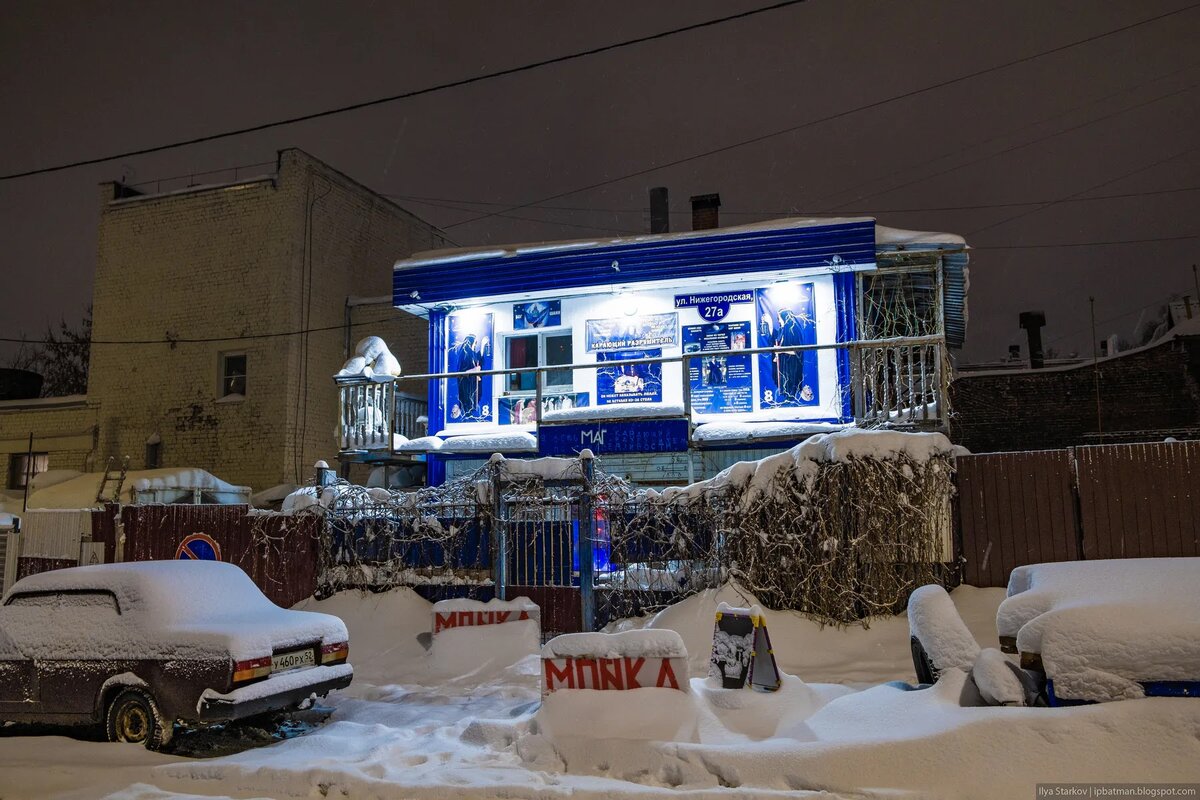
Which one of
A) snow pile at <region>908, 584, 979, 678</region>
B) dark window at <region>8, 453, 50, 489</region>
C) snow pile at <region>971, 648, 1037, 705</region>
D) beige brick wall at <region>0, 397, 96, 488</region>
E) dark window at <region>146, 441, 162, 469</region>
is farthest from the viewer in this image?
dark window at <region>8, 453, 50, 489</region>

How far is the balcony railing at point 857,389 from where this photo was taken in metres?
12.6

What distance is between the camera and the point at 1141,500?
9.50 meters

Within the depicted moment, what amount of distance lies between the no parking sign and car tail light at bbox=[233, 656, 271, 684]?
634 cm

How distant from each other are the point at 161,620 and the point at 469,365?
986 cm

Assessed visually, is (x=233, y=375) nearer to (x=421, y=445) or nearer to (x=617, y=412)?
(x=421, y=445)

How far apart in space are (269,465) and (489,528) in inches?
422

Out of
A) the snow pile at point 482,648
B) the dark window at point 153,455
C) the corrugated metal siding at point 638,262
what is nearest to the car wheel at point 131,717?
the snow pile at point 482,648

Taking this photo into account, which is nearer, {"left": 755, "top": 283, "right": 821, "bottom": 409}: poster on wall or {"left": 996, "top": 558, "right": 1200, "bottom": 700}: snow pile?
{"left": 996, "top": 558, "right": 1200, "bottom": 700}: snow pile

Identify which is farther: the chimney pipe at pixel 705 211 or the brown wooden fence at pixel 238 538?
the chimney pipe at pixel 705 211

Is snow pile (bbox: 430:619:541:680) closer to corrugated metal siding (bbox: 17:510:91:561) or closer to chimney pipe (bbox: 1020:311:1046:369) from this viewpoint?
corrugated metal siding (bbox: 17:510:91:561)

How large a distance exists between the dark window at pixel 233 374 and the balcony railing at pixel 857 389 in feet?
19.8

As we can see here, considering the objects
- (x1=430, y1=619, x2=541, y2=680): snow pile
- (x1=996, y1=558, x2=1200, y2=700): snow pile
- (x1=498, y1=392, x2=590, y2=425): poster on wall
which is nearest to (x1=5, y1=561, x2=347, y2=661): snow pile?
(x1=430, y1=619, x2=541, y2=680): snow pile

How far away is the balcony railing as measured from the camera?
1259 centimetres

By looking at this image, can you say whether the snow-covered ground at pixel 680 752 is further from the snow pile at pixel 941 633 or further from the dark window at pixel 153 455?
the dark window at pixel 153 455
